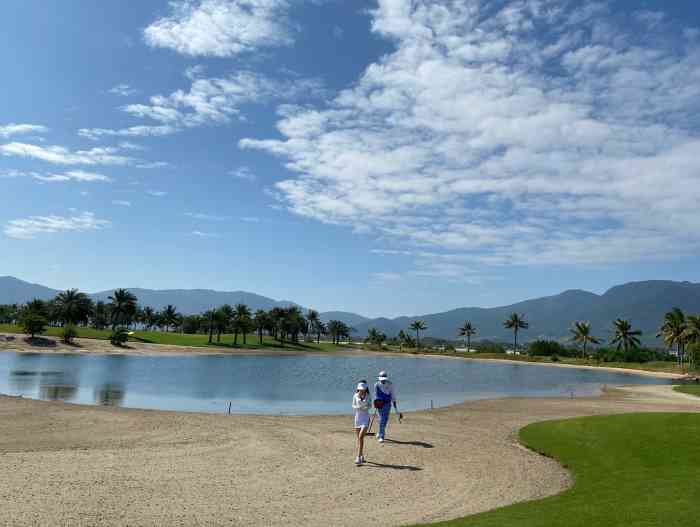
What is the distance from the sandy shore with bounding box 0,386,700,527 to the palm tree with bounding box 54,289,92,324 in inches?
5298

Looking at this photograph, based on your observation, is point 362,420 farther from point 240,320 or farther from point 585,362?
point 240,320

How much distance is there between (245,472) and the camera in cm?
1669

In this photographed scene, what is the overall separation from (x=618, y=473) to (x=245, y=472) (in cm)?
1168

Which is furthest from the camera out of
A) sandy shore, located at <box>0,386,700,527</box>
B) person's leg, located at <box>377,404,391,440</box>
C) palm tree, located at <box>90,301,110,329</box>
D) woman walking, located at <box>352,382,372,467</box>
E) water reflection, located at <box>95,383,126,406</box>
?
palm tree, located at <box>90,301,110,329</box>

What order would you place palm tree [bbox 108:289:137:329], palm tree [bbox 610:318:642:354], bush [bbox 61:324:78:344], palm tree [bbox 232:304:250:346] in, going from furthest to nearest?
palm tree [bbox 232:304:250:346] < palm tree [bbox 108:289:137:329] < palm tree [bbox 610:318:642:354] < bush [bbox 61:324:78:344]

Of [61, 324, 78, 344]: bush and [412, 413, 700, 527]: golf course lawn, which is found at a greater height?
[61, 324, 78, 344]: bush

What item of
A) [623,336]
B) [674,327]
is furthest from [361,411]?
[623,336]

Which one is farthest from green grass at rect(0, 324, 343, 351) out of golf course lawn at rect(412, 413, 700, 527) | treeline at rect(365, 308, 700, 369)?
golf course lawn at rect(412, 413, 700, 527)

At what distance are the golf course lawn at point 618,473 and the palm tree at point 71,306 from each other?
150m

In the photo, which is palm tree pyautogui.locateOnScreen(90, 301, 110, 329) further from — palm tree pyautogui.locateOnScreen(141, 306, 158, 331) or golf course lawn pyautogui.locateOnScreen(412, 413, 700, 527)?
golf course lawn pyautogui.locateOnScreen(412, 413, 700, 527)

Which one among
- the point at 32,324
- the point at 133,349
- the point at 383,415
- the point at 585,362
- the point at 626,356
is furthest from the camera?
the point at 585,362

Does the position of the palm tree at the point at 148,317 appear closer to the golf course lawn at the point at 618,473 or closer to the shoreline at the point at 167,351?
the shoreline at the point at 167,351

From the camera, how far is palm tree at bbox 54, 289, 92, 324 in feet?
487

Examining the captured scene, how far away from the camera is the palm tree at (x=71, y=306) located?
148 meters
